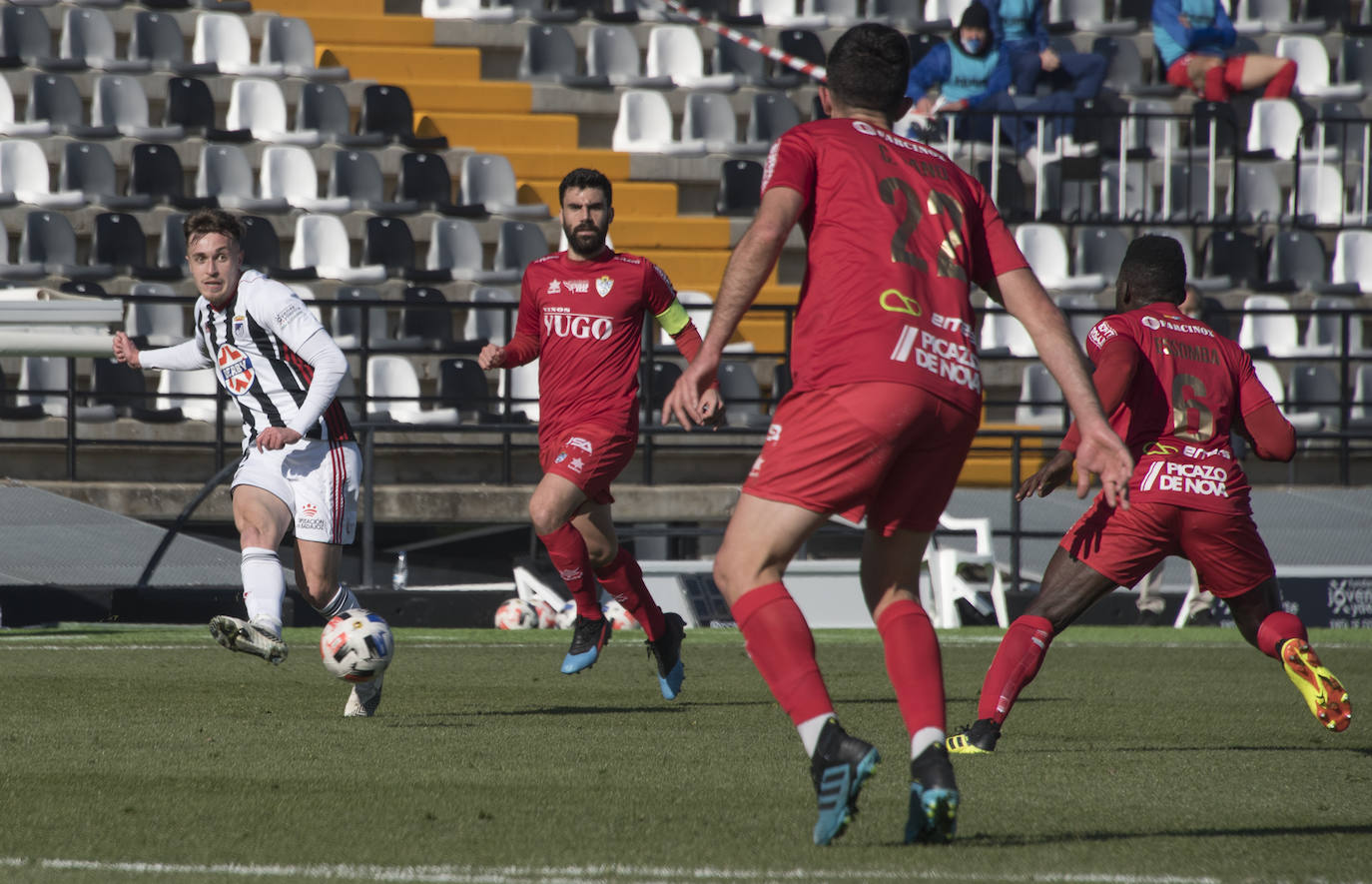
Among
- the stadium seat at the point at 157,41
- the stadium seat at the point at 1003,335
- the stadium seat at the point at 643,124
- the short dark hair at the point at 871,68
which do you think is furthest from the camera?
the stadium seat at the point at 643,124

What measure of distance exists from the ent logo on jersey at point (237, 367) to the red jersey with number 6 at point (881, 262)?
11.1ft

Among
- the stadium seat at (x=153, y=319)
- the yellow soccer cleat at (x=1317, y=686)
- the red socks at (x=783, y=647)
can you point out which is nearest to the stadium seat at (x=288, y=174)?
the stadium seat at (x=153, y=319)

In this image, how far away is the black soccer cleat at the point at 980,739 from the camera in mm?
6000

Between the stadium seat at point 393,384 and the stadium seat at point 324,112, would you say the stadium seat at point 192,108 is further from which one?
the stadium seat at point 393,384

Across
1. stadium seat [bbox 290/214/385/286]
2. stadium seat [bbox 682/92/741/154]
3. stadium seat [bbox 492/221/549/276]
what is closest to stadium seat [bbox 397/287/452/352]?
stadium seat [bbox 290/214/385/286]

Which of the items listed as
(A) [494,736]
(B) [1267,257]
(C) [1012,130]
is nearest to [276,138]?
(C) [1012,130]

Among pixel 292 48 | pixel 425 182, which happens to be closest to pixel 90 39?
pixel 292 48

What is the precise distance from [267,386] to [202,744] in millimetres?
1707

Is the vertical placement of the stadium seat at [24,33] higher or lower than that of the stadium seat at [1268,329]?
higher

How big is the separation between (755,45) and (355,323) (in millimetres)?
6259

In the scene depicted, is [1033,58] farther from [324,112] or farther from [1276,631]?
[1276,631]

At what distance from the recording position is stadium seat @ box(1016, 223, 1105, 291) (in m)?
18.2

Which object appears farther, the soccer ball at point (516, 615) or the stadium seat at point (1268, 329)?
the stadium seat at point (1268, 329)

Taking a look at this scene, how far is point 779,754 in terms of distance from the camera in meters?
5.85
